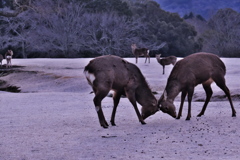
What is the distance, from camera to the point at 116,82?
26.7 feet

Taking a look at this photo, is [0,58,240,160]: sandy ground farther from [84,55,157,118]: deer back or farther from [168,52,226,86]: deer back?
[168,52,226,86]: deer back

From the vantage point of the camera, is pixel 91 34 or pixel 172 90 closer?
pixel 172 90

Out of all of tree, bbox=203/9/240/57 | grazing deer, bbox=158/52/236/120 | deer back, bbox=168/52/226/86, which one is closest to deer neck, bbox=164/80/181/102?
grazing deer, bbox=158/52/236/120

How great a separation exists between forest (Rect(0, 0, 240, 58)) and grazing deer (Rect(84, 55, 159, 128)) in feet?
118

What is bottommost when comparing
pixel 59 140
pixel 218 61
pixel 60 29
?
pixel 60 29

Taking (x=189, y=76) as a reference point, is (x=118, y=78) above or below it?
above

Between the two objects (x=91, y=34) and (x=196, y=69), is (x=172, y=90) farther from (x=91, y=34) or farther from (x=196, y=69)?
(x=91, y=34)

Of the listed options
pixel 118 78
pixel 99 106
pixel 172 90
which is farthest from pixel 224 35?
pixel 99 106

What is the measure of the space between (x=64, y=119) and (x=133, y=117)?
5.31 ft

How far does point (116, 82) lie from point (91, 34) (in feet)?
129

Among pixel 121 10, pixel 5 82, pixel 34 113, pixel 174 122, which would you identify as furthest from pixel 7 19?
pixel 174 122

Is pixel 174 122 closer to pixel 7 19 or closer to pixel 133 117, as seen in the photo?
pixel 133 117

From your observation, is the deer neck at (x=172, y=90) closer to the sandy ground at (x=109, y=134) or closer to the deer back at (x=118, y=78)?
the deer back at (x=118, y=78)

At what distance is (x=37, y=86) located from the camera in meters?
20.0
